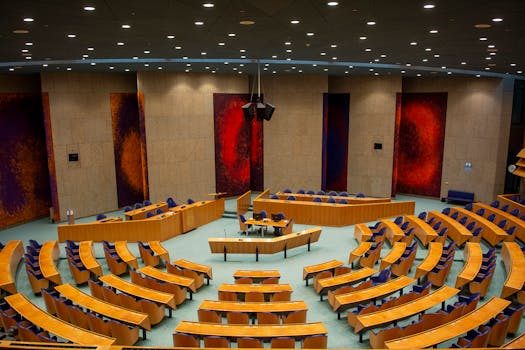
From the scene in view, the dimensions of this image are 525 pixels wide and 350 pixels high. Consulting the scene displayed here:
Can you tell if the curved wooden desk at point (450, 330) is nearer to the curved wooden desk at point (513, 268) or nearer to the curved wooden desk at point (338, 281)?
the curved wooden desk at point (513, 268)

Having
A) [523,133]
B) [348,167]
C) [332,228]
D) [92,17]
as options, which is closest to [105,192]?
[332,228]

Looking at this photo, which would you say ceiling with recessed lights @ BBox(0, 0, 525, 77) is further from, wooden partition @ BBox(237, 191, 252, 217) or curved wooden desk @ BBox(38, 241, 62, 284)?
wooden partition @ BBox(237, 191, 252, 217)

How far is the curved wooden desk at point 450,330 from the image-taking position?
297 inches

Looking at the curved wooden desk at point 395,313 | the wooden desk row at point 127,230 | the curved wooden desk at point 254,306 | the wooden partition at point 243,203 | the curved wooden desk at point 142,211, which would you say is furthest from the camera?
the wooden partition at point 243,203

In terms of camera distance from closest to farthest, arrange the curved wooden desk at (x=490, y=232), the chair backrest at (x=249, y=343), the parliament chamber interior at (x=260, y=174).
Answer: the chair backrest at (x=249, y=343) → the parliament chamber interior at (x=260, y=174) → the curved wooden desk at (x=490, y=232)

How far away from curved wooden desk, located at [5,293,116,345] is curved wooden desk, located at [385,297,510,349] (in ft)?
16.6

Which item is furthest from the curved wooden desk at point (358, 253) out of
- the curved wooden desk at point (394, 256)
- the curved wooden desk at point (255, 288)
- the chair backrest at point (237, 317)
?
the chair backrest at point (237, 317)

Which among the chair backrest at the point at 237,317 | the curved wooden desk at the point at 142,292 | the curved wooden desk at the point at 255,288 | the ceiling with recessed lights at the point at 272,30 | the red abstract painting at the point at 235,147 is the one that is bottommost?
the chair backrest at the point at 237,317

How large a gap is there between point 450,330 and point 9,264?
10.9m

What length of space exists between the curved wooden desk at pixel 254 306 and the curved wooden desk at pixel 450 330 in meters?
2.17

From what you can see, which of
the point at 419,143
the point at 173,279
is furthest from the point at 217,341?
the point at 419,143

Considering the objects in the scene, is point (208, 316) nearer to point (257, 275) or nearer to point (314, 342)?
point (314, 342)

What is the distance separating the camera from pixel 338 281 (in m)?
10.7

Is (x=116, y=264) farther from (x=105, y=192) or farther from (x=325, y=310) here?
(x=105, y=192)
